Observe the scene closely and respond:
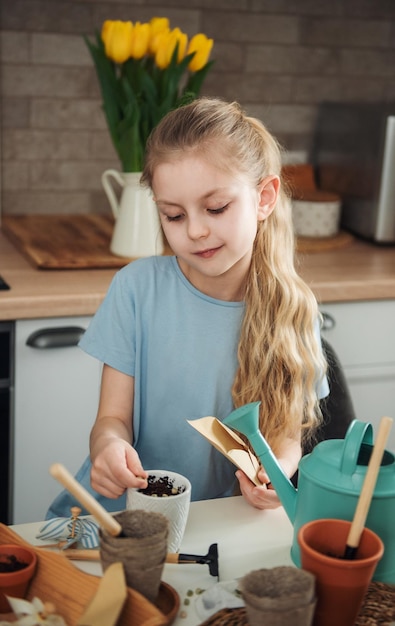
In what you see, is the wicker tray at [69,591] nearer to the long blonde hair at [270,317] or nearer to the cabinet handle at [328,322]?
the long blonde hair at [270,317]

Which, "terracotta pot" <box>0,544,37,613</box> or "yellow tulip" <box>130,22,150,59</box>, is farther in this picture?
"yellow tulip" <box>130,22,150,59</box>

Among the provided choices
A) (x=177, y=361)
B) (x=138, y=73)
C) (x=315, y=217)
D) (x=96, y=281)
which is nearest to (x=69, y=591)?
(x=177, y=361)

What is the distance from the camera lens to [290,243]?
1639 mm

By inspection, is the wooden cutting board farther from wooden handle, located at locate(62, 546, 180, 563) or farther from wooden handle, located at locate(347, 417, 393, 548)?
wooden handle, located at locate(347, 417, 393, 548)

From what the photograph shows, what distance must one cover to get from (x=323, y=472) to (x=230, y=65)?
6.48ft

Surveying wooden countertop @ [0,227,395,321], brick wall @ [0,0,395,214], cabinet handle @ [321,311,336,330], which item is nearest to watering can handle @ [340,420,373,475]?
wooden countertop @ [0,227,395,321]

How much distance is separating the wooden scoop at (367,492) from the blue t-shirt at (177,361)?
66 cm

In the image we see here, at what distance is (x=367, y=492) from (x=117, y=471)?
0.41 m

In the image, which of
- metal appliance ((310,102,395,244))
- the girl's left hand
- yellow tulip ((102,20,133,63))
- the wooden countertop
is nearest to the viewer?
the girl's left hand

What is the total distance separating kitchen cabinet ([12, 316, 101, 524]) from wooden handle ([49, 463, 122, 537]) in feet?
3.76

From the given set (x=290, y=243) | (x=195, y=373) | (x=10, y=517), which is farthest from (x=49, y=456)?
(x=290, y=243)

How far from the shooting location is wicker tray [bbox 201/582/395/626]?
0.96 meters

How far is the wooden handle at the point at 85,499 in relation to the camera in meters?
0.85

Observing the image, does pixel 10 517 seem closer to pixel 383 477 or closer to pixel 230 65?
pixel 383 477
